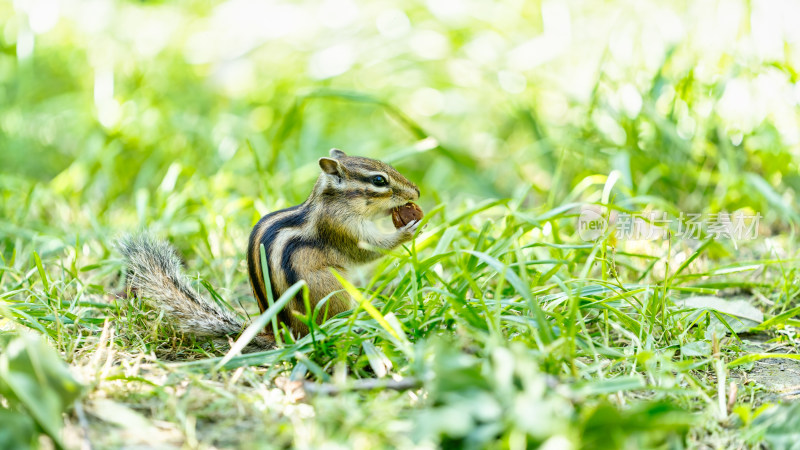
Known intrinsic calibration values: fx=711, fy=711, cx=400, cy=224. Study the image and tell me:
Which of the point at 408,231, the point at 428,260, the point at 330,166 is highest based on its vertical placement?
the point at 330,166

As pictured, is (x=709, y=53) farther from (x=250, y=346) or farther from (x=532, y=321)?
(x=250, y=346)

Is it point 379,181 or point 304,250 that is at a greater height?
point 379,181

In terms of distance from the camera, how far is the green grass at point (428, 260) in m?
1.61

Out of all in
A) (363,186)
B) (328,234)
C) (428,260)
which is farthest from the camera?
(363,186)

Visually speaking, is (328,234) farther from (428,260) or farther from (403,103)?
(403,103)

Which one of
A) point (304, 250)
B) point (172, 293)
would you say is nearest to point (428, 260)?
point (304, 250)

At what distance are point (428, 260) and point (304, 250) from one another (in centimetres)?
47

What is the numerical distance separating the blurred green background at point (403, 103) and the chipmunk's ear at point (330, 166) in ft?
2.15

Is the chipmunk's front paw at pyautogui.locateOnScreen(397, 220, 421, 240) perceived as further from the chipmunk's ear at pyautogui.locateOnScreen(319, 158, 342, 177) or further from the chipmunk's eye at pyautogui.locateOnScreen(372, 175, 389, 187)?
the chipmunk's ear at pyautogui.locateOnScreen(319, 158, 342, 177)

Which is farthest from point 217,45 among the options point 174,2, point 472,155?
point 472,155

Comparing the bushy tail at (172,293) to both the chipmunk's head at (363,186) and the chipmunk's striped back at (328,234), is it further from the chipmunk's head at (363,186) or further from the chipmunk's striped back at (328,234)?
the chipmunk's head at (363,186)

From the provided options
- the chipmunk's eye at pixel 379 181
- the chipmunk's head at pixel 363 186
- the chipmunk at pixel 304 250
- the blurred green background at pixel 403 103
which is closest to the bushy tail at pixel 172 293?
the chipmunk at pixel 304 250

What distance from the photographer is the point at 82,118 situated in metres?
4.69

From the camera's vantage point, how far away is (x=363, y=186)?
8.77 ft
